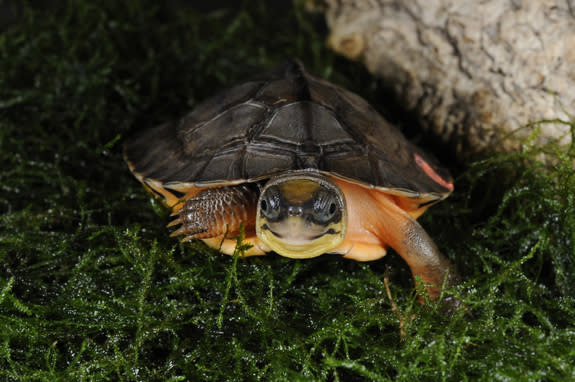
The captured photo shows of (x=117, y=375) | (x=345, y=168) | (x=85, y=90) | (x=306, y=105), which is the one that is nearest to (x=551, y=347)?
(x=345, y=168)

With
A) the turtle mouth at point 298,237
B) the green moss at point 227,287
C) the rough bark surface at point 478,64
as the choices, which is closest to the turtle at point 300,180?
the turtle mouth at point 298,237

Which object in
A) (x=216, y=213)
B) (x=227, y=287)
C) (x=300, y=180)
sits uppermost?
(x=300, y=180)

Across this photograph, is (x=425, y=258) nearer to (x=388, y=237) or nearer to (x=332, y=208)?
(x=388, y=237)

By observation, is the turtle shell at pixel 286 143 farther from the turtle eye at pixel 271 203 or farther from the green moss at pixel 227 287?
the green moss at pixel 227 287

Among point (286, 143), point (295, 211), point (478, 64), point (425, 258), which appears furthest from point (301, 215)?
point (478, 64)

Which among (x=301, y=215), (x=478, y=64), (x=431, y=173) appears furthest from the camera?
(x=478, y=64)

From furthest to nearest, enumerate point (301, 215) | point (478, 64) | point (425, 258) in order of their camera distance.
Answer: point (478, 64)
point (425, 258)
point (301, 215)

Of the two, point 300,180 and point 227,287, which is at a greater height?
point 300,180
